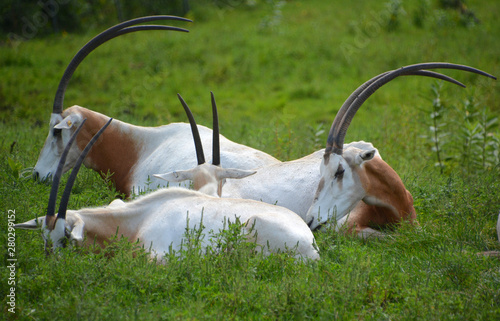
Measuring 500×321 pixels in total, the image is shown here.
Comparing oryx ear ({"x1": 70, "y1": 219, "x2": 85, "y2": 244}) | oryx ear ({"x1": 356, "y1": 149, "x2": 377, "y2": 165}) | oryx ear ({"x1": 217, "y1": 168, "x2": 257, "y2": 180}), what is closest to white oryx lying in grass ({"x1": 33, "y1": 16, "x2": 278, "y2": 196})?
oryx ear ({"x1": 217, "y1": 168, "x2": 257, "y2": 180})

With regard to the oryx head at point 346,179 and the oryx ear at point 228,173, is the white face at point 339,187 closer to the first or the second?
the oryx head at point 346,179

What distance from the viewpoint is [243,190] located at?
214 inches

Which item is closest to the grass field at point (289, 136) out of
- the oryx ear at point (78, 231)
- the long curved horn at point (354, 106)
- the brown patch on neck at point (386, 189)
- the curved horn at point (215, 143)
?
the oryx ear at point (78, 231)

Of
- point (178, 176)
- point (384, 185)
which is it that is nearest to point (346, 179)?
point (384, 185)

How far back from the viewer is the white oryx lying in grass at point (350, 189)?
16.0 ft

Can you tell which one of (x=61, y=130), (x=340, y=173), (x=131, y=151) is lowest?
(x=131, y=151)

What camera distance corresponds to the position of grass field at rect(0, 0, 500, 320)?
11.1ft

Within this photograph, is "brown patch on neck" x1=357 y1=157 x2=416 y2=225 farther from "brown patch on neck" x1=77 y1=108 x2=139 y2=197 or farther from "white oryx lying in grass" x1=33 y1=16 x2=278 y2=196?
"brown patch on neck" x1=77 y1=108 x2=139 y2=197

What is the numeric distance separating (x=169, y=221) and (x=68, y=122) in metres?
2.32

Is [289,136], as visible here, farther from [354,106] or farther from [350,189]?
[350,189]

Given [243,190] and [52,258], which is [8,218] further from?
[243,190]

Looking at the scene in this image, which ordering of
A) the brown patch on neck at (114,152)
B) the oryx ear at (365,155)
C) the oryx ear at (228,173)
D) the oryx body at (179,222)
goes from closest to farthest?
the oryx body at (179,222) < the oryx ear at (365,155) < the oryx ear at (228,173) < the brown patch on neck at (114,152)

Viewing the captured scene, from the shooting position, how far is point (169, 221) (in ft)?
13.8

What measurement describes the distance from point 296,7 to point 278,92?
816 centimetres
